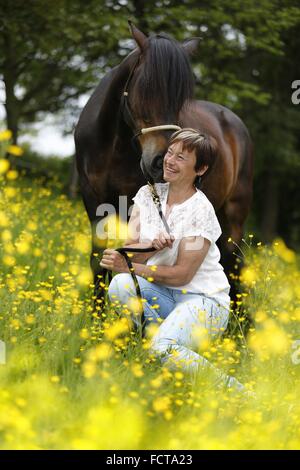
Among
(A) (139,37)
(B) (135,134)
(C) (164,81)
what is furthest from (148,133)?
(A) (139,37)

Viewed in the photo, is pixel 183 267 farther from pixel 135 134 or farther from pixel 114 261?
pixel 135 134

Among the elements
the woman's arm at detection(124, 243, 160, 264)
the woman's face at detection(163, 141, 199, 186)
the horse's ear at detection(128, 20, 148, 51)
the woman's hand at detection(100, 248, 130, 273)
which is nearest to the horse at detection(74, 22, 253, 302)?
the horse's ear at detection(128, 20, 148, 51)

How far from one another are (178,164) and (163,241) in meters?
0.49

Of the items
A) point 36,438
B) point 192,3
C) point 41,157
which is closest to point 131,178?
point 36,438

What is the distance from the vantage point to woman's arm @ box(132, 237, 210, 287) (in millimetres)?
3934

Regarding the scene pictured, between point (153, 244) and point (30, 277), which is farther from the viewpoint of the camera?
point (30, 277)

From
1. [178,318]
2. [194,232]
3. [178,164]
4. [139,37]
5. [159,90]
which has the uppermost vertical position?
[139,37]

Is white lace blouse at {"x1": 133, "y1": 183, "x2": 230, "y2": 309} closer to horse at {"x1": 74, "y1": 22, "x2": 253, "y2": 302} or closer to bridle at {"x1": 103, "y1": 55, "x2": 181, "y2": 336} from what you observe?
bridle at {"x1": 103, "y1": 55, "x2": 181, "y2": 336}

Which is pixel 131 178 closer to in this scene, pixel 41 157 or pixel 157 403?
pixel 157 403

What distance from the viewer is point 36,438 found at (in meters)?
2.60

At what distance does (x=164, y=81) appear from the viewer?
4539 mm

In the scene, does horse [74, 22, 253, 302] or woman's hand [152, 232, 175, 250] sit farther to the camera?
horse [74, 22, 253, 302]

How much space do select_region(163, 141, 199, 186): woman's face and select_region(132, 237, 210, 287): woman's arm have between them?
1.26 feet
